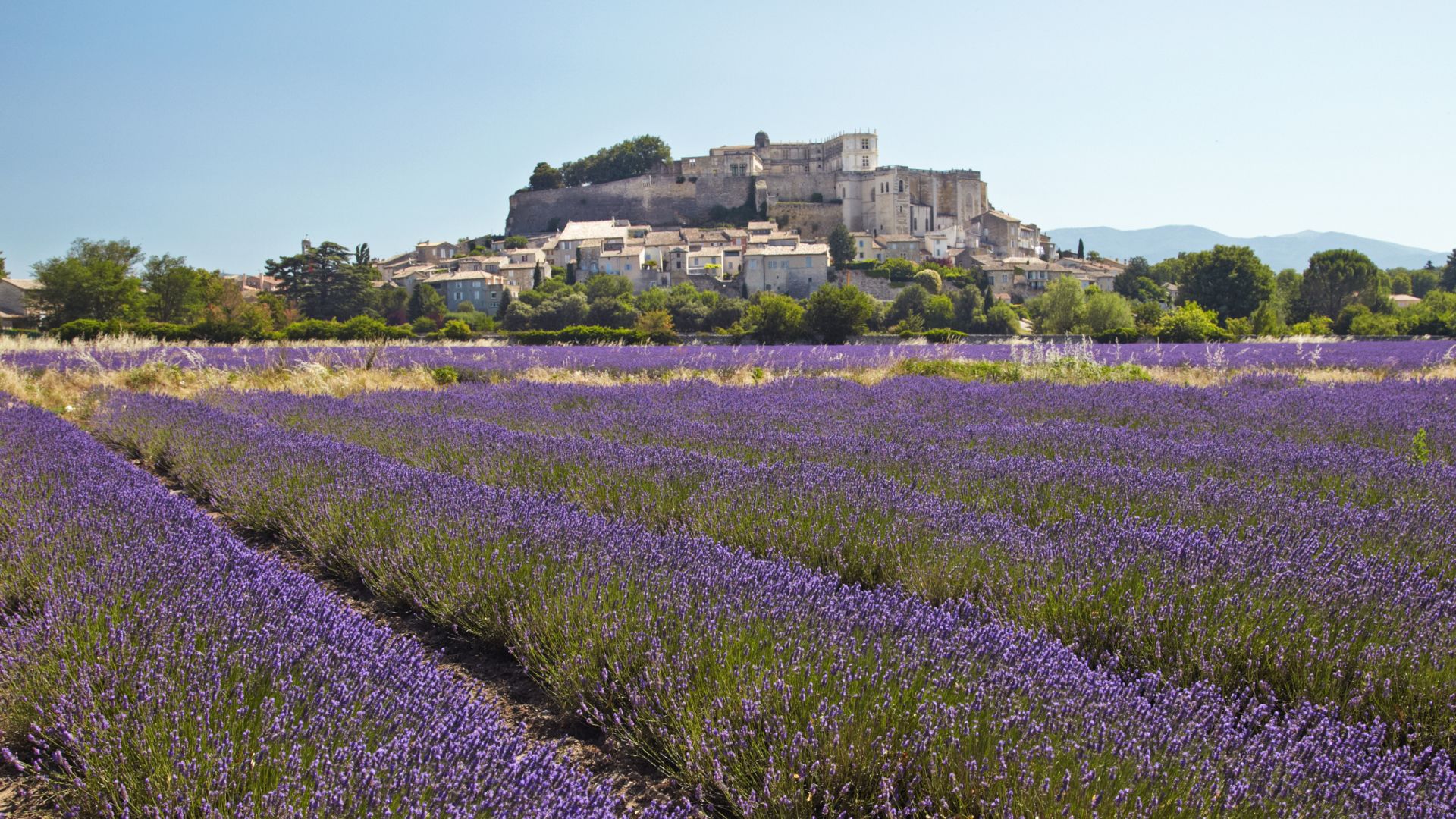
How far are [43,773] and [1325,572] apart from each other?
12.4 feet

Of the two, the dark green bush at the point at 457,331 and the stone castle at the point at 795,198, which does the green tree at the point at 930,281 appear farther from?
the dark green bush at the point at 457,331

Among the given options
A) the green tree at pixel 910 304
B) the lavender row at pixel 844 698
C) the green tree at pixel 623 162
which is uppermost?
the green tree at pixel 623 162

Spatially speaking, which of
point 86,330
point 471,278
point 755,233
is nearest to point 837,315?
point 86,330

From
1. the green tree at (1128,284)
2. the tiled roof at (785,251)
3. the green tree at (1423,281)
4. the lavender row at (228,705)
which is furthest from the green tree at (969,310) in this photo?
the green tree at (1423,281)

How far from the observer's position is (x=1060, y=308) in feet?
149

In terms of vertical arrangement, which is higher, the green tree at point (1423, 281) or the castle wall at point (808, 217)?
the castle wall at point (808, 217)

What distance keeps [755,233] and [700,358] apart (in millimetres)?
65893

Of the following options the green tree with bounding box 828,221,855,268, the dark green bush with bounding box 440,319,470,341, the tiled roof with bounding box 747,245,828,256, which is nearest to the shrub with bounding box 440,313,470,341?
the dark green bush with bounding box 440,319,470,341

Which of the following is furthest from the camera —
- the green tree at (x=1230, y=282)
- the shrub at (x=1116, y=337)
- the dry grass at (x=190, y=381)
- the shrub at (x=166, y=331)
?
the green tree at (x=1230, y=282)

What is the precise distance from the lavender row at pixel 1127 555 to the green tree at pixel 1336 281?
233ft

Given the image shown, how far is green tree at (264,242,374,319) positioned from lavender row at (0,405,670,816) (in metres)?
64.0

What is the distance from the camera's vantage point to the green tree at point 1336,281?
2450 inches

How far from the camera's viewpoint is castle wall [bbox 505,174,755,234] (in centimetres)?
8900

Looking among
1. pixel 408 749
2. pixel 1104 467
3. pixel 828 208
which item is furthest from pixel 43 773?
pixel 828 208
